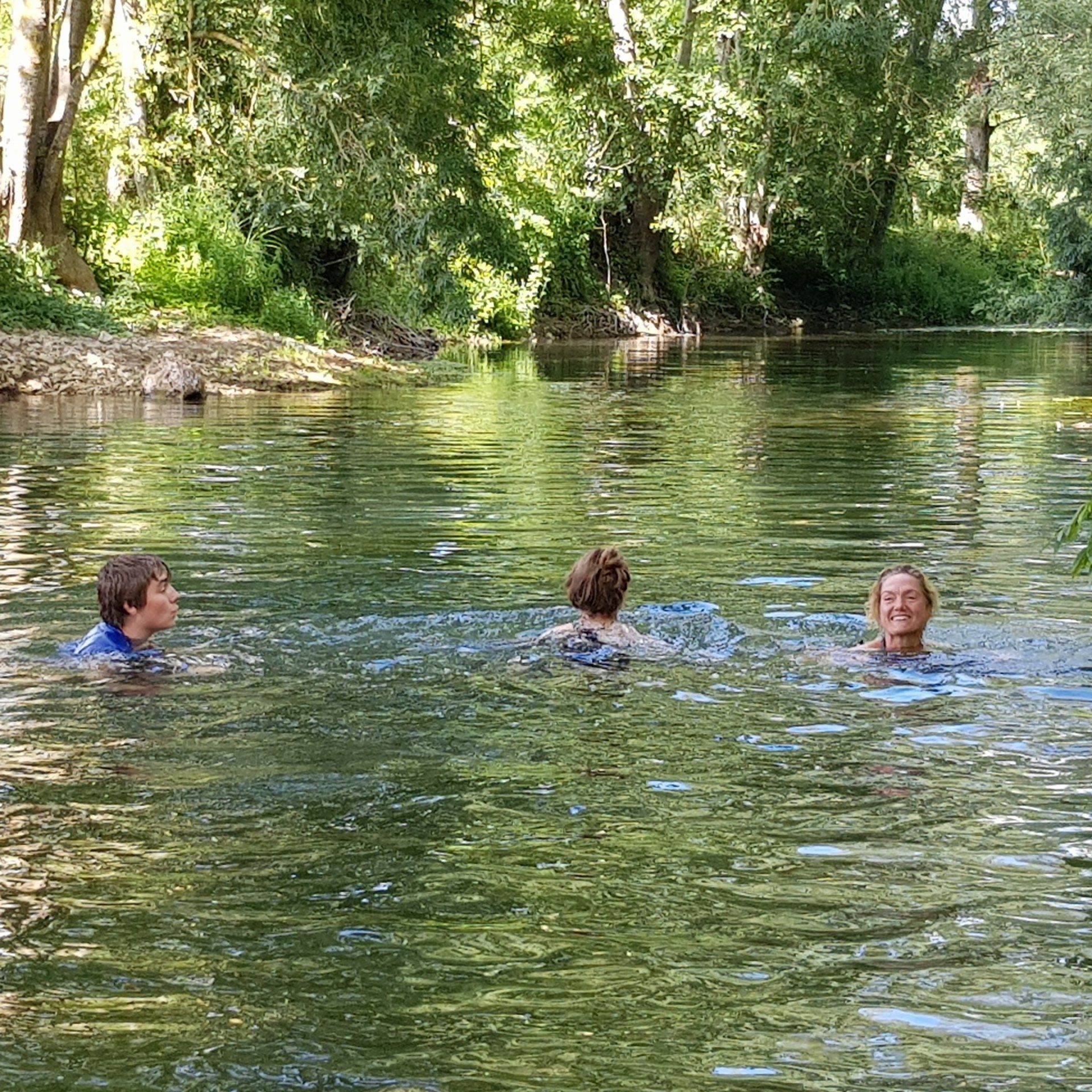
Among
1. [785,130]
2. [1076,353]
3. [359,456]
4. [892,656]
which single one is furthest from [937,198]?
[892,656]

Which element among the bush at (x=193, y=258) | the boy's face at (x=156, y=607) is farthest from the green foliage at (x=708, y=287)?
the boy's face at (x=156, y=607)

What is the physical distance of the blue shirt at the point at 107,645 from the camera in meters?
9.13

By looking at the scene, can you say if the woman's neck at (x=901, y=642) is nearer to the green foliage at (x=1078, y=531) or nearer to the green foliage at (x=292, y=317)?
the green foliage at (x=1078, y=531)

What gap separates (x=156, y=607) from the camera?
9.22 meters

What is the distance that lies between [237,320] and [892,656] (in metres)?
24.3

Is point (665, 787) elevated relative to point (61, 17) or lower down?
lower down

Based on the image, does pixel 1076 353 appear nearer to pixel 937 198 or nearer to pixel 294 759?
pixel 937 198

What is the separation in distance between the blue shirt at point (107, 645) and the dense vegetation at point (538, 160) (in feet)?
64.0

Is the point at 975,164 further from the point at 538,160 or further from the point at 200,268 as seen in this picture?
the point at 200,268

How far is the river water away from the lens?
15.0 ft

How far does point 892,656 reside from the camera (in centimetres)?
936

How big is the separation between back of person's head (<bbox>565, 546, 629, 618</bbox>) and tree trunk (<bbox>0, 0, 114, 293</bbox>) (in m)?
21.3

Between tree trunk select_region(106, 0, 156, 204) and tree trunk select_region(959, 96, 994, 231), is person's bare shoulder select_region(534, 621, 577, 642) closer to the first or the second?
tree trunk select_region(106, 0, 156, 204)

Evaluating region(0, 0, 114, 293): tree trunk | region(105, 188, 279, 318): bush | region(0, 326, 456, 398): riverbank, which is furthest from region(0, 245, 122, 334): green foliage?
region(105, 188, 279, 318): bush
